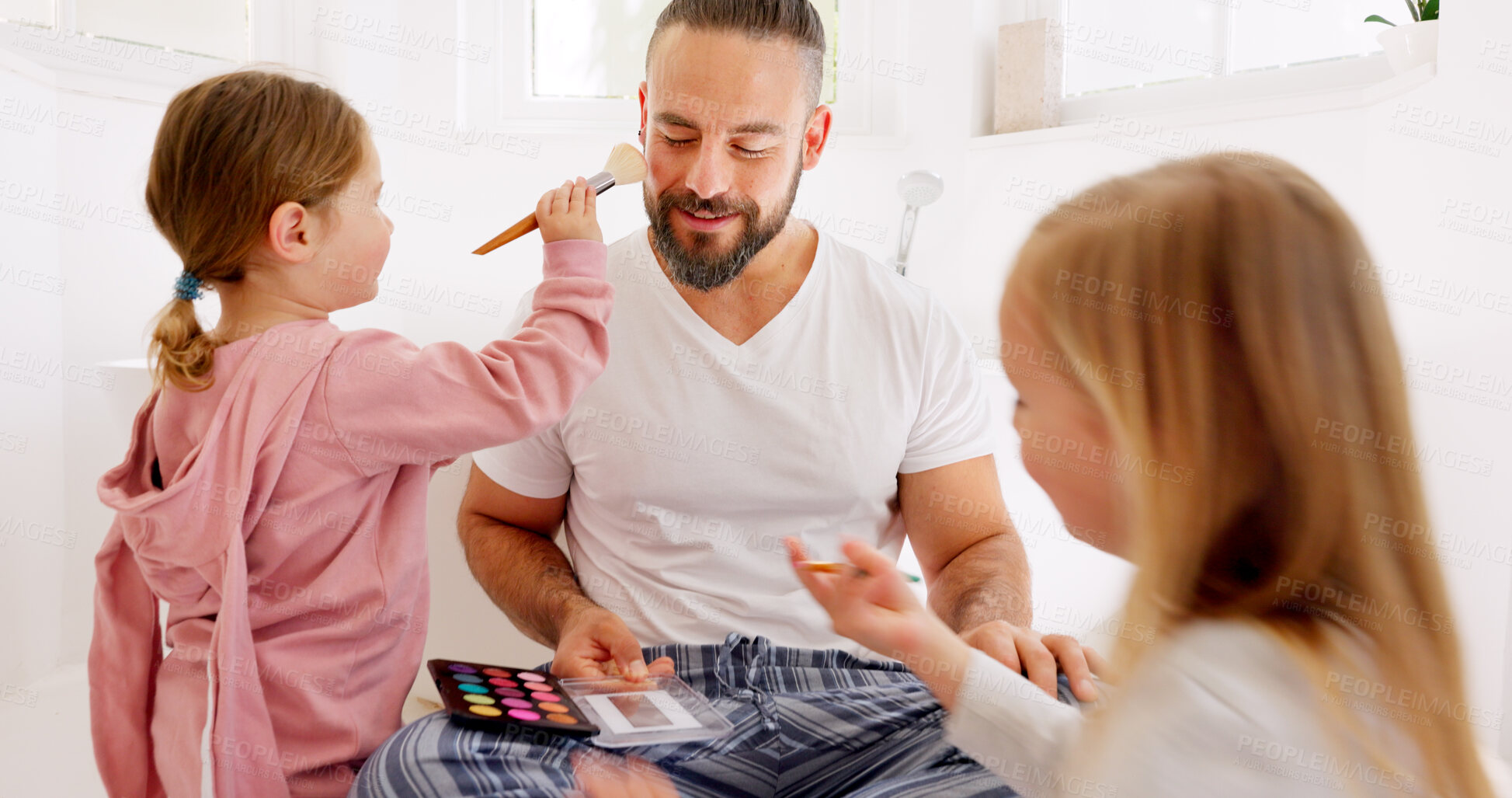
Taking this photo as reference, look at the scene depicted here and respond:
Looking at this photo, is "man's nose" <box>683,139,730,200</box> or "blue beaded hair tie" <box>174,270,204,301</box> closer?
"blue beaded hair tie" <box>174,270,204,301</box>

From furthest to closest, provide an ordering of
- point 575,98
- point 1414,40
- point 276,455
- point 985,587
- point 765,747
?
point 575,98 < point 1414,40 < point 985,587 < point 765,747 < point 276,455

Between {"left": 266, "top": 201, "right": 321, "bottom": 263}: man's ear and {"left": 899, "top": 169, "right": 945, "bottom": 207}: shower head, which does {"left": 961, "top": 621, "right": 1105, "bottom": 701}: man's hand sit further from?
{"left": 899, "top": 169, "right": 945, "bottom": 207}: shower head

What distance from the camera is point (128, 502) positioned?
899 mm

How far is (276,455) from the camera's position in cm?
88

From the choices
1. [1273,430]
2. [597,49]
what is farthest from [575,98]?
[1273,430]

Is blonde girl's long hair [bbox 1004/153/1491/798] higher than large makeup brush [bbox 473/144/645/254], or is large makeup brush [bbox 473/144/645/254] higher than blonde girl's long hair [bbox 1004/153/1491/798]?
large makeup brush [bbox 473/144/645/254]

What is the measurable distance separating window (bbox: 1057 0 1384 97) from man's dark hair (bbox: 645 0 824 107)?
1.08 m

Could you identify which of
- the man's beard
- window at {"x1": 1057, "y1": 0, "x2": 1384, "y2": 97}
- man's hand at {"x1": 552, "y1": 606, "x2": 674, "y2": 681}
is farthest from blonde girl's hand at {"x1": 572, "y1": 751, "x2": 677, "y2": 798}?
window at {"x1": 1057, "y1": 0, "x2": 1384, "y2": 97}

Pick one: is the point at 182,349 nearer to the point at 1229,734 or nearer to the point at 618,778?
the point at 618,778

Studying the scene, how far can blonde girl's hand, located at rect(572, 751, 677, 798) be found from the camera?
0.86 metres

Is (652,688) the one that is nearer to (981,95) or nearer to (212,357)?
(212,357)

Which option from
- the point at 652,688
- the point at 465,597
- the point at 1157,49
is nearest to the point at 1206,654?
the point at 652,688

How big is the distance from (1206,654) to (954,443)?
629 millimetres

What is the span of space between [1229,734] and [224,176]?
890 mm
